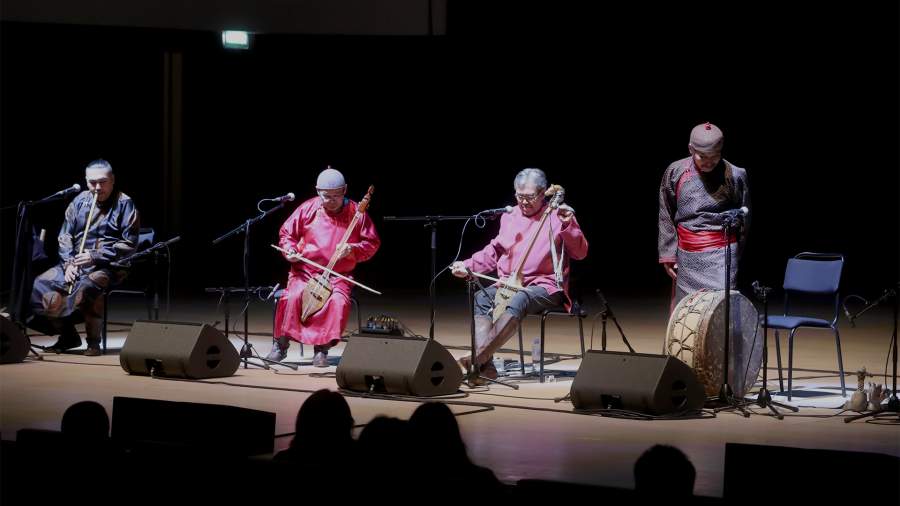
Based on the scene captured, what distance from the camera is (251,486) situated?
8.73 ft

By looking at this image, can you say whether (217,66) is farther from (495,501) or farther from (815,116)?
(495,501)

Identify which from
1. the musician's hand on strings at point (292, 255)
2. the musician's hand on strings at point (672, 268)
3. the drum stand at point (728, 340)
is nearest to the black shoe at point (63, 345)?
the musician's hand on strings at point (292, 255)

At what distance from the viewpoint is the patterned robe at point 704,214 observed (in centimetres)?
629

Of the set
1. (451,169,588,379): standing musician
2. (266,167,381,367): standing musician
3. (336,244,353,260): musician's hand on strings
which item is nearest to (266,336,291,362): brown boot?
(266,167,381,367): standing musician

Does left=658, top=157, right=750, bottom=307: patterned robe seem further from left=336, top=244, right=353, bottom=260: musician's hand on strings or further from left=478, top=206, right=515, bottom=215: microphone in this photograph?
left=336, top=244, right=353, bottom=260: musician's hand on strings

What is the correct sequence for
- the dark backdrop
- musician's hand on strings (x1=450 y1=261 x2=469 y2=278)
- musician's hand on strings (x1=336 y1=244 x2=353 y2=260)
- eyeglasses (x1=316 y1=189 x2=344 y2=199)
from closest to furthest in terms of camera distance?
musician's hand on strings (x1=450 y1=261 x2=469 y2=278)
musician's hand on strings (x1=336 y1=244 x2=353 y2=260)
eyeglasses (x1=316 y1=189 x2=344 y2=199)
the dark backdrop

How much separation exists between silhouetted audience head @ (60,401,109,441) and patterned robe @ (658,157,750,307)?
3737 millimetres

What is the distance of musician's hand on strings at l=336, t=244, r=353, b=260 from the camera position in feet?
24.6

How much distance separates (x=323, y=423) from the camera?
3.13 m

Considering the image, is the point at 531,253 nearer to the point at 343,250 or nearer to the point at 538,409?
the point at 343,250

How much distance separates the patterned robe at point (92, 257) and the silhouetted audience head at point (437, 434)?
16.5ft

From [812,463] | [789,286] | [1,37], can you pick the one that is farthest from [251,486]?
[1,37]

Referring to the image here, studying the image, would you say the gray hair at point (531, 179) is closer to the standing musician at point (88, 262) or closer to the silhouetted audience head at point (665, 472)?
the standing musician at point (88, 262)

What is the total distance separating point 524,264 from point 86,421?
417 centimetres
